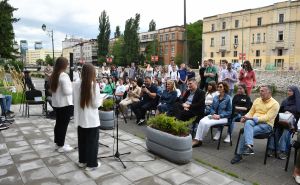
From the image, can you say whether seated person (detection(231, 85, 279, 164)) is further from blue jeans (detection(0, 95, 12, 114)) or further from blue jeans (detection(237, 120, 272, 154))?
blue jeans (detection(0, 95, 12, 114))

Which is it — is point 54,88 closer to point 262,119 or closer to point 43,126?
point 43,126

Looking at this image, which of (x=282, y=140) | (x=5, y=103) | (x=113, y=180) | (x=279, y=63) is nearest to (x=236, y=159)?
(x=282, y=140)

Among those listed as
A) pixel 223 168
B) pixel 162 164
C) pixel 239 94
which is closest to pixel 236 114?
pixel 239 94

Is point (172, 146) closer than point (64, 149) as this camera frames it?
Yes

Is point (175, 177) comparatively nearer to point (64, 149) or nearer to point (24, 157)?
point (64, 149)

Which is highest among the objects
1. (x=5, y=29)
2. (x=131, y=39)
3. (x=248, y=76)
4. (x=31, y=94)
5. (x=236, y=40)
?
(x=131, y=39)

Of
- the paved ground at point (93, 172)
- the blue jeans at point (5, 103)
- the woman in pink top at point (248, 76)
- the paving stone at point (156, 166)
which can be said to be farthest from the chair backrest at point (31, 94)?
the woman in pink top at point (248, 76)

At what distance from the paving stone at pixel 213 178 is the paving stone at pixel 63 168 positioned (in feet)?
6.91

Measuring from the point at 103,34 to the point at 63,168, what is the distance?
62734 mm

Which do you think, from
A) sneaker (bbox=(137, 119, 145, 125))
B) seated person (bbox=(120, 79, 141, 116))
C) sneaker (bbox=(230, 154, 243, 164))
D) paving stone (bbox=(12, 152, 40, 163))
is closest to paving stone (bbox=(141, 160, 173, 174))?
sneaker (bbox=(230, 154, 243, 164))

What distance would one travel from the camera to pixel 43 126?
7.05 m

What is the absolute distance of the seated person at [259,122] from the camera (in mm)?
4418

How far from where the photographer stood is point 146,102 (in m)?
7.56

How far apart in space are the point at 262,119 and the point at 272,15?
48700mm
